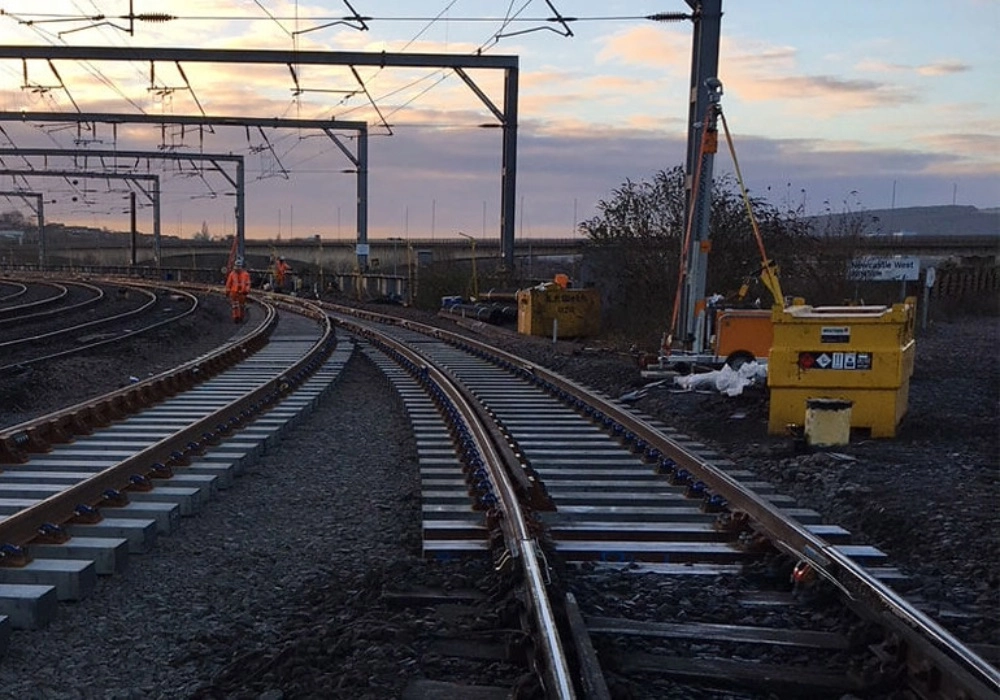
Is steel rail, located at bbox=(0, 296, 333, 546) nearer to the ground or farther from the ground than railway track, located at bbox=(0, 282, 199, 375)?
farther from the ground

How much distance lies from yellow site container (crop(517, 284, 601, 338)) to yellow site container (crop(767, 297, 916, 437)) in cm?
1199

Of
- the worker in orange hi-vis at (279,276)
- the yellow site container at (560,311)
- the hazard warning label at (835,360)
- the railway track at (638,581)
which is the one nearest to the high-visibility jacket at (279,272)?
the worker in orange hi-vis at (279,276)

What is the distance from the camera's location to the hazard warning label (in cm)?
860

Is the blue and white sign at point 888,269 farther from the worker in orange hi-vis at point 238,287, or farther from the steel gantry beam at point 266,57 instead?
the worker in orange hi-vis at point 238,287

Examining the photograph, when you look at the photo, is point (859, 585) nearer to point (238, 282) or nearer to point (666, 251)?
point (666, 251)

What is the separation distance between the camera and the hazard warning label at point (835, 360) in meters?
8.60

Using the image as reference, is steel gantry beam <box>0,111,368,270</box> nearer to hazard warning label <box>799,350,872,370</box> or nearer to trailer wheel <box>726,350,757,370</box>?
trailer wheel <box>726,350,757,370</box>

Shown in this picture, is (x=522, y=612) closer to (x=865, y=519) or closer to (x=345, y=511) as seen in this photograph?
(x=345, y=511)

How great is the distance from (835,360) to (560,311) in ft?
42.8

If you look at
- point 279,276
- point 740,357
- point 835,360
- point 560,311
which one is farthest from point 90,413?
point 279,276

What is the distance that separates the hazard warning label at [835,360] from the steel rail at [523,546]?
9.81 ft

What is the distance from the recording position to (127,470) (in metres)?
6.20

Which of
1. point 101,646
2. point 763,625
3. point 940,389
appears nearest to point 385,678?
point 101,646

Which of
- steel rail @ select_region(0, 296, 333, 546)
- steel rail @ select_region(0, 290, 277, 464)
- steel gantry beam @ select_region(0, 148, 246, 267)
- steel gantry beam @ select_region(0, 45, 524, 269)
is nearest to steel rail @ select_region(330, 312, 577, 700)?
steel rail @ select_region(0, 296, 333, 546)
